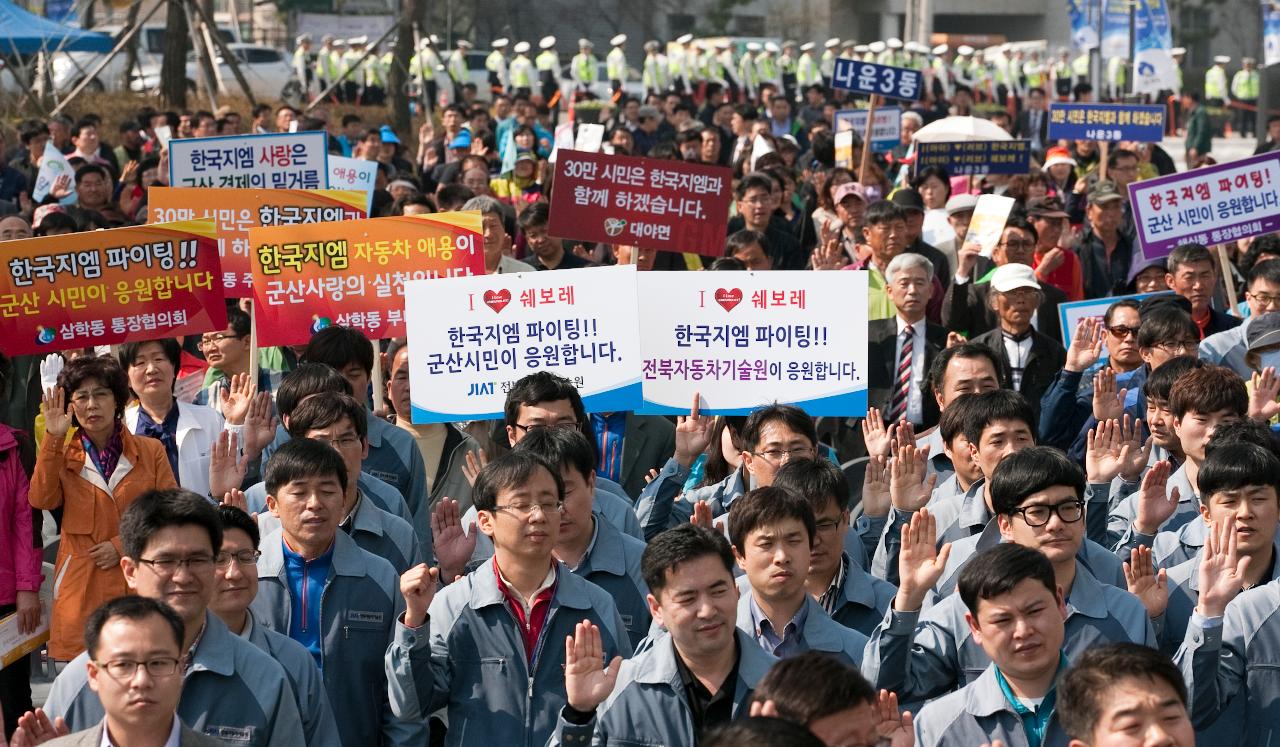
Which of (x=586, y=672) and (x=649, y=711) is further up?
(x=586, y=672)

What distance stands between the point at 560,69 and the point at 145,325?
35.0 m

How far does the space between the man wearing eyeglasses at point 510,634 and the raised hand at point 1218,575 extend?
1550mm

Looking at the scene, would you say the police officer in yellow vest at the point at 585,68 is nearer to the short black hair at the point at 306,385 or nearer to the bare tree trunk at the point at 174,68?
the bare tree trunk at the point at 174,68

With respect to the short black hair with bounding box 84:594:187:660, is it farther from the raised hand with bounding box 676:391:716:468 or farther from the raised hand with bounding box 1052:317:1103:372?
the raised hand with bounding box 1052:317:1103:372

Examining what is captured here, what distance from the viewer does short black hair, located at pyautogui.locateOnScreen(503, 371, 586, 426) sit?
21.1 ft

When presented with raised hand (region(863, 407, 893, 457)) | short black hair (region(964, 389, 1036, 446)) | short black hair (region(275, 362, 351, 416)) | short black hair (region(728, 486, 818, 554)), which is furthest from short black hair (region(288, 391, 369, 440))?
short black hair (region(964, 389, 1036, 446))

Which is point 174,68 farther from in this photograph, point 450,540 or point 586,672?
point 586,672

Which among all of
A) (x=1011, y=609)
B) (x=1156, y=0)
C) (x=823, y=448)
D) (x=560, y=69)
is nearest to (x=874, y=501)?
(x=823, y=448)

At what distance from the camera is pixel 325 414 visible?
614 cm

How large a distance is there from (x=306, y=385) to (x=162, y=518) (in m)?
1.79

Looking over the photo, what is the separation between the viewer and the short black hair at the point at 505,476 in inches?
202

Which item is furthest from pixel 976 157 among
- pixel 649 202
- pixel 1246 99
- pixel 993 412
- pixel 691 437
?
pixel 1246 99

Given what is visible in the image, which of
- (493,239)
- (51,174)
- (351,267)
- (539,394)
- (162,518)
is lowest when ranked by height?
(162,518)

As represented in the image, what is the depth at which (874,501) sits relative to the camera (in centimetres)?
616
